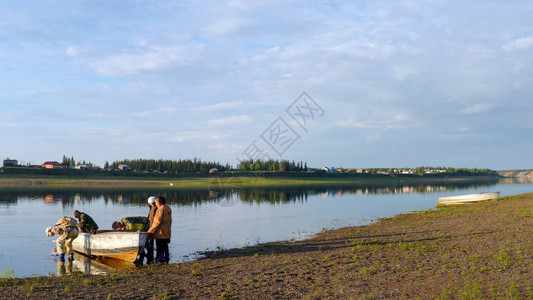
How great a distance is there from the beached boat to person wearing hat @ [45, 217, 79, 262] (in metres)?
0.42

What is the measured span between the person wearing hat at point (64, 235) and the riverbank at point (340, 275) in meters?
4.72

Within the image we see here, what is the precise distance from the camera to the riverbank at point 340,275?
10.7m

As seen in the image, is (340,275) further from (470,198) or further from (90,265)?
(470,198)

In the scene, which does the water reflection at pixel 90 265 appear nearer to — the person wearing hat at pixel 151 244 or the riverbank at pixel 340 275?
the person wearing hat at pixel 151 244

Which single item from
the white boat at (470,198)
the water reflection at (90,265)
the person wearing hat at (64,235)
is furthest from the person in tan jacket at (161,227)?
the white boat at (470,198)

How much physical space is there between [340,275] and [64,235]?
41.6 feet

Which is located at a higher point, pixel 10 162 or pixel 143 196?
pixel 10 162

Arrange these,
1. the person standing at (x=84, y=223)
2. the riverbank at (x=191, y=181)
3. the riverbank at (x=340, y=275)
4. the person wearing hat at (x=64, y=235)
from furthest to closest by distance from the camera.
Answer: the riverbank at (x=191, y=181) → the person standing at (x=84, y=223) → the person wearing hat at (x=64, y=235) → the riverbank at (x=340, y=275)

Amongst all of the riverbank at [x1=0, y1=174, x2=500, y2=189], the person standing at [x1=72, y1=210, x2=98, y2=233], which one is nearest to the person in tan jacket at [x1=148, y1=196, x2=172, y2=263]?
the person standing at [x1=72, y1=210, x2=98, y2=233]

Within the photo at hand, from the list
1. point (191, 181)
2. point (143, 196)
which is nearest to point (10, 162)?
point (191, 181)

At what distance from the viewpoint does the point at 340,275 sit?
41.2 feet

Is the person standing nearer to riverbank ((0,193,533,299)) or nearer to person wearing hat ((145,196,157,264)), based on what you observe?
person wearing hat ((145,196,157,264))

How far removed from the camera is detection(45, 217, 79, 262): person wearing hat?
59.7 feet

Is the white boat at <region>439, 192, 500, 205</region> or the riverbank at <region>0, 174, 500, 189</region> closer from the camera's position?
the white boat at <region>439, 192, 500, 205</region>
